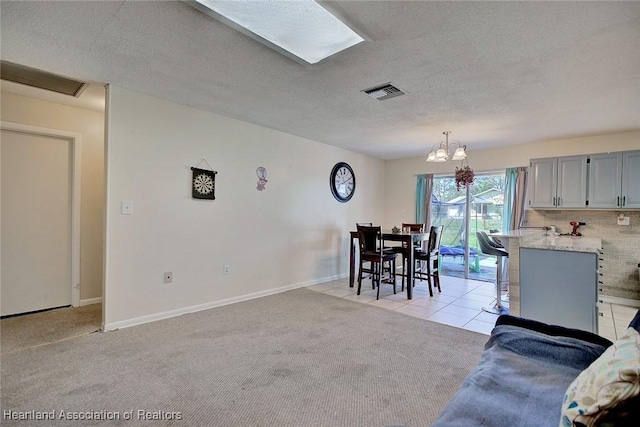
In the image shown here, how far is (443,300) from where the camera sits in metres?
4.02

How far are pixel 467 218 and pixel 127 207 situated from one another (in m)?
5.27

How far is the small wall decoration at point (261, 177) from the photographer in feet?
13.4

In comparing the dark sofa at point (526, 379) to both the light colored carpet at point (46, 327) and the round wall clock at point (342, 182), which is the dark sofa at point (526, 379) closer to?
the light colored carpet at point (46, 327)

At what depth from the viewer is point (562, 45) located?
2.01 metres

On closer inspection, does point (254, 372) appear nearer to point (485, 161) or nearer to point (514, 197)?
point (514, 197)

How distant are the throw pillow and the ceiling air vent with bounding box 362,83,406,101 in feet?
7.95

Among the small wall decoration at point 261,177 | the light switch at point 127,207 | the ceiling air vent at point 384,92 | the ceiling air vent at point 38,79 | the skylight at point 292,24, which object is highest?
the ceiling air vent at point 38,79

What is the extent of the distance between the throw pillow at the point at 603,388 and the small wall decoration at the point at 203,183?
3432mm


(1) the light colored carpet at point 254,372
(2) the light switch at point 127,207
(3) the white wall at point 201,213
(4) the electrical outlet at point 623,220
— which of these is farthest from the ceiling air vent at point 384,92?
(4) the electrical outlet at point 623,220

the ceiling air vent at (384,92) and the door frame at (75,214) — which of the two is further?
the door frame at (75,214)

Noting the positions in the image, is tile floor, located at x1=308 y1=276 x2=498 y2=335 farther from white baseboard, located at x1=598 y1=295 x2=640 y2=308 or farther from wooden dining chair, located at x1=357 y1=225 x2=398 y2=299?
white baseboard, located at x1=598 y1=295 x2=640 y2=308

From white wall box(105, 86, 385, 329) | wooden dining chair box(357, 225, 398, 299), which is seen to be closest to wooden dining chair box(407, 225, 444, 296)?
wooden dining chair box(357, 225, 398, 299)

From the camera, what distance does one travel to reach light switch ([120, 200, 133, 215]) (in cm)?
292

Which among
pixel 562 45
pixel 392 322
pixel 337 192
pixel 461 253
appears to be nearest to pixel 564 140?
pixel 461 253
